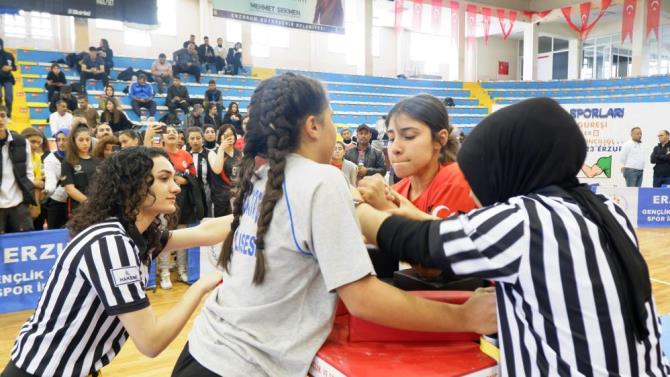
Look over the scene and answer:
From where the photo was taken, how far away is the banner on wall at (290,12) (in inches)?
433

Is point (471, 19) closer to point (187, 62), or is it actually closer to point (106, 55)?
point (187, 62)

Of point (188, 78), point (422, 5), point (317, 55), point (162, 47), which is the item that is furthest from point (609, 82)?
point (162, 47)

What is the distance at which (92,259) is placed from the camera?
1.50 meters

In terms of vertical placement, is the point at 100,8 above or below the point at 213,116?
above

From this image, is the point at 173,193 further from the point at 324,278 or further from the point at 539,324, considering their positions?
the point at 539,324

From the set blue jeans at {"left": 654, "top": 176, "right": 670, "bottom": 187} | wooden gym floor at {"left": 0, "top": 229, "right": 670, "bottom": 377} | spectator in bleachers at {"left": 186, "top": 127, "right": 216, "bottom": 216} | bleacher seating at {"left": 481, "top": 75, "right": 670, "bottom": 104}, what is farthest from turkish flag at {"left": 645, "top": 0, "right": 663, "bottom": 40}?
spectator in bleachers at {"left": 186, "top": 127, "right": 216, "bottom": 216}

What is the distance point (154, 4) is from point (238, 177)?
Answer: 925 cm

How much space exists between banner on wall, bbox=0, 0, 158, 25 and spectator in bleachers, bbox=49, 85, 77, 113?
4.51ft

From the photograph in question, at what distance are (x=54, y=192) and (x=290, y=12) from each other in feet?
26.7

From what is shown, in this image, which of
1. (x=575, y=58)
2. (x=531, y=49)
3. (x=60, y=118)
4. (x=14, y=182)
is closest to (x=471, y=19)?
(x=531, y=49)

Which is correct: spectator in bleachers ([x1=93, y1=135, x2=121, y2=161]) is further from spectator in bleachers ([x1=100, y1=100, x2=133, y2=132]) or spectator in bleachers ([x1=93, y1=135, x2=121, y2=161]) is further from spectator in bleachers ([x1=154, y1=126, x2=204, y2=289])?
spectator in bleachers ([x1=100, y1=100, x2=133, y2=132])

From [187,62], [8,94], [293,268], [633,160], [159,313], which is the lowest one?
[159,313]

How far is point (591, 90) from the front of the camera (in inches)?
666

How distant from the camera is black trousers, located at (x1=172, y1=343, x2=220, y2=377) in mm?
1147
